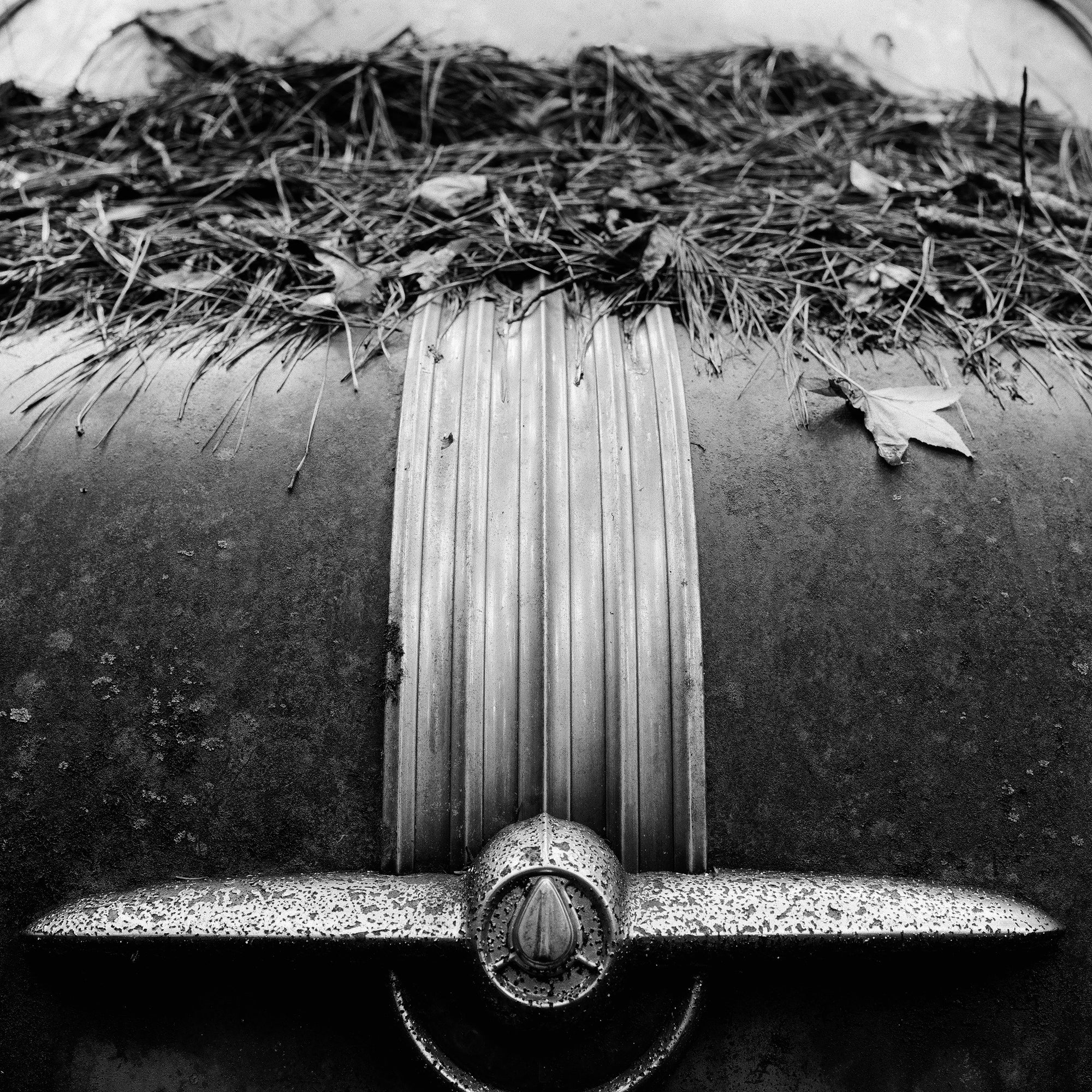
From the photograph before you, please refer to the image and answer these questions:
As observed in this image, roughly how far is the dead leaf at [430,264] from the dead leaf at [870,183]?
79 cm

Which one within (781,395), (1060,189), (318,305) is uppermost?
Result: (1060,189)

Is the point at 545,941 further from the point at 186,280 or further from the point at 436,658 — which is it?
the point at 186,280

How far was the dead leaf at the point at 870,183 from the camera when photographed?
1.75 meters

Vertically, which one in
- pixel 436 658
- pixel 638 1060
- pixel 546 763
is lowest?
pixel 638 1060

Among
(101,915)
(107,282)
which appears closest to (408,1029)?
(101,915)

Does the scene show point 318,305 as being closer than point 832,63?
Yes

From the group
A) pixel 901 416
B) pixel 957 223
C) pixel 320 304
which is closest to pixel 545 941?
pixel 901 416

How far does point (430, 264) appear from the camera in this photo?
4.70ft

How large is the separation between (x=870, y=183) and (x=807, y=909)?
1.36 metres

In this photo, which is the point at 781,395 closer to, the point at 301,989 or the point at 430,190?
the point at 430,190

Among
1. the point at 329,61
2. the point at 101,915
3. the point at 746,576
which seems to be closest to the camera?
the point at 101,915

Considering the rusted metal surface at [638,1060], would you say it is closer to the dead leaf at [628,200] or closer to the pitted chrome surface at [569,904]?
the pitted chrome surface at [569,904]

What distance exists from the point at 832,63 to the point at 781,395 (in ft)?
4.20

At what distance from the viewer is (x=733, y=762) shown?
106 centimetres
